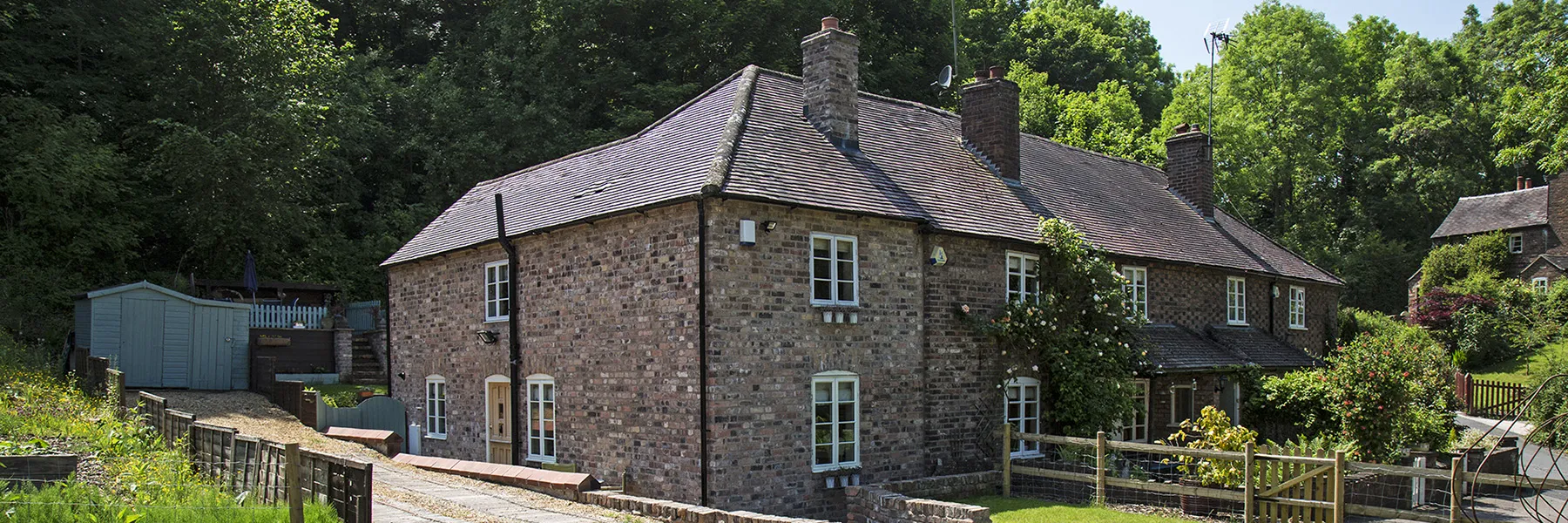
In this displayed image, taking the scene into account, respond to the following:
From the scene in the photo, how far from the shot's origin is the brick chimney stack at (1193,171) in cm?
2991

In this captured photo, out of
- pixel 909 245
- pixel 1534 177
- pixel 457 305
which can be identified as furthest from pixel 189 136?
pixel 1534 177

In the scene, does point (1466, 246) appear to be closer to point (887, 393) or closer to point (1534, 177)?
point (1534, 177)

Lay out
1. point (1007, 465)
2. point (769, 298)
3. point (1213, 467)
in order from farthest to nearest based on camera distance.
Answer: point (1007, 465) → point (769, 298) → point (1213, 467)

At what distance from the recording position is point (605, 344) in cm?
1689

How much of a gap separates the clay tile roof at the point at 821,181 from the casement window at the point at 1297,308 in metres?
2.79

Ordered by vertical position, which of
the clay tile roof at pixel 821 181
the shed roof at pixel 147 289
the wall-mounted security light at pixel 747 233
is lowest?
the shed roof at pixel 147 289

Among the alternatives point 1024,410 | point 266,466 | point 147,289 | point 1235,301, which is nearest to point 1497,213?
point 1235,301

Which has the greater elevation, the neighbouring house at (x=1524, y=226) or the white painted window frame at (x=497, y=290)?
the neighbouring house at (x=1524, y=226)

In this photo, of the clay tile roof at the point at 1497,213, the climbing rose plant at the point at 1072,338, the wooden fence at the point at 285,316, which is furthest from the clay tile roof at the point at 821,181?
the clay tile roof at the point at 1497,213

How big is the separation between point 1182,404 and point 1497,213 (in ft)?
124

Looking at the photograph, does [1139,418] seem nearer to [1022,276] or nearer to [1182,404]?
[1182,404]

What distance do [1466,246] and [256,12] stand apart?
5158cm

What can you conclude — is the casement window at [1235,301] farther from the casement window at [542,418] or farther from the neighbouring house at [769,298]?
the casement window at [542,418]

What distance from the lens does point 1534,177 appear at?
60.2m
